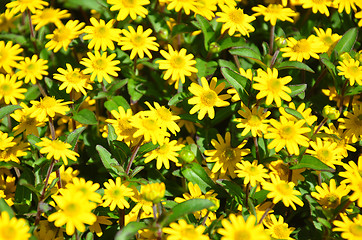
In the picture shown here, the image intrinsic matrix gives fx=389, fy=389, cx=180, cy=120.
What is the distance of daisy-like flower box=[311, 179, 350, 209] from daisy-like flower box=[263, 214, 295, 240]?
0.78 feet

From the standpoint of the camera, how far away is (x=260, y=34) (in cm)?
302

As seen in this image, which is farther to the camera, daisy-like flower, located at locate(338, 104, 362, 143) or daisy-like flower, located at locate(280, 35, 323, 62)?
daisy-like flower, located at locate(280, 35, 323, 62)

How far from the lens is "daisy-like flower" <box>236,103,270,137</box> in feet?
7.15

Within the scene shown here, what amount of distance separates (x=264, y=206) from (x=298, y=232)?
24 cm

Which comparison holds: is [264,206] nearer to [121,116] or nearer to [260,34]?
[121,116]

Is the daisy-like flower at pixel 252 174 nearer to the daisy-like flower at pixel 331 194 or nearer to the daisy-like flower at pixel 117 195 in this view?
the daisy-like flower at pixel 331 194

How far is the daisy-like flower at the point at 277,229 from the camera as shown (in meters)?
2.04

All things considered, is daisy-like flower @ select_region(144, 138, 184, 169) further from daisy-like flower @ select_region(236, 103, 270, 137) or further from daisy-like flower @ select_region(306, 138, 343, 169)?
daisy-like flower @ select_region(306, 138, 343, 169)

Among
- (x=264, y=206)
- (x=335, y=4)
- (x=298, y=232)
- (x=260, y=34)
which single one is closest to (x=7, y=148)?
(x=264, y=206)

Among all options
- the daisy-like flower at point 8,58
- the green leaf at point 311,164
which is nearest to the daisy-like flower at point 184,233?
the green leaf at point 311,164

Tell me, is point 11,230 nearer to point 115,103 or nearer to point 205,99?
point 115,103

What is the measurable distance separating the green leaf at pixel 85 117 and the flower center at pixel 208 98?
26.7 inches

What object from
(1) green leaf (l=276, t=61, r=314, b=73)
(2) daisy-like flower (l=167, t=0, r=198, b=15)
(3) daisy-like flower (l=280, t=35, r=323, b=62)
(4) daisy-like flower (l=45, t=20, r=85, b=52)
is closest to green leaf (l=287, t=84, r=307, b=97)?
(1) green leaf (l=276, t=61, r=314, b=73)

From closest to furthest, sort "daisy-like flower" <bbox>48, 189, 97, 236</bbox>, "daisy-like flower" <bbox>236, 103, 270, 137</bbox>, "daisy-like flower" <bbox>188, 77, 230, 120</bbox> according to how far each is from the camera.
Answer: "daisy-like flower" <bbox>48, 189, 97, 236</bbox>
"daisy-like flower" <bbox>236, 103, 270, 137</bbox>
"daisy-like flower" <bbox>188, 77, 230, 120</bbox>
